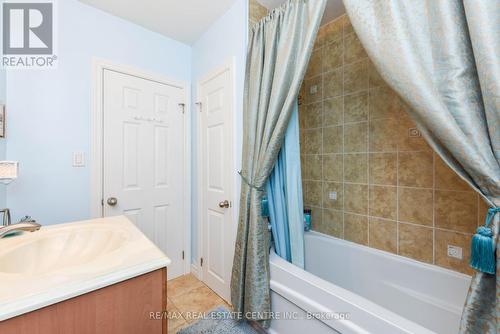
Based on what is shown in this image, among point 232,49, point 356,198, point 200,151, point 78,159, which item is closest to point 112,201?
point 78,159

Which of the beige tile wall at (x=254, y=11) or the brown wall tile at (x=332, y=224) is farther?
the brown wall tile at (x=332, y=224)

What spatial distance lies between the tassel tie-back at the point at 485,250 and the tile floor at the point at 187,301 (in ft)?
5.24

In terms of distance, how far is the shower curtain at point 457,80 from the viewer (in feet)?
2.15

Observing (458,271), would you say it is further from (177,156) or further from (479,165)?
(177,156)

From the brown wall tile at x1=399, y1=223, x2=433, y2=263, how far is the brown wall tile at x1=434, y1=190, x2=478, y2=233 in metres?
0.11

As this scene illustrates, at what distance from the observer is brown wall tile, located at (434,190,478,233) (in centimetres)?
131

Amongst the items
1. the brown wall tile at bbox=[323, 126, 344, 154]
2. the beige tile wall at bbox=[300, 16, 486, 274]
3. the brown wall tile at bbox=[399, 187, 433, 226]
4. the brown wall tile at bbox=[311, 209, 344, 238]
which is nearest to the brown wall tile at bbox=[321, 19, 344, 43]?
the beige tile wall at bbox=[300, 16, 486, 274]

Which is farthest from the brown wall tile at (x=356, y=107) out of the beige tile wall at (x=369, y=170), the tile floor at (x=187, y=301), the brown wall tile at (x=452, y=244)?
the tile floor at (x=187, y=301)

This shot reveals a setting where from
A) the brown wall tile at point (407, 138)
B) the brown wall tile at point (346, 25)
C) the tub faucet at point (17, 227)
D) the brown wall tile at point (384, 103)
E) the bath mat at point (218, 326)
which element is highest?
the brown wall tile at point (346, 25)

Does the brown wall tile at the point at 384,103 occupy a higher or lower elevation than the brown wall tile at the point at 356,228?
higher

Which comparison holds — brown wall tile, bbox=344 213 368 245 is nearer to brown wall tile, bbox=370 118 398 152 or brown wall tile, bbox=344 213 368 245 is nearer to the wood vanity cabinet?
brown wall tile, bbox=370 118 398 152

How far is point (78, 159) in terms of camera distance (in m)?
1.64

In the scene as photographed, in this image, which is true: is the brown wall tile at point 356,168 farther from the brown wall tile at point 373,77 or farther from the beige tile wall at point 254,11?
the beige tile wall at point 254,11

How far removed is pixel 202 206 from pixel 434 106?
1831 millimetres
